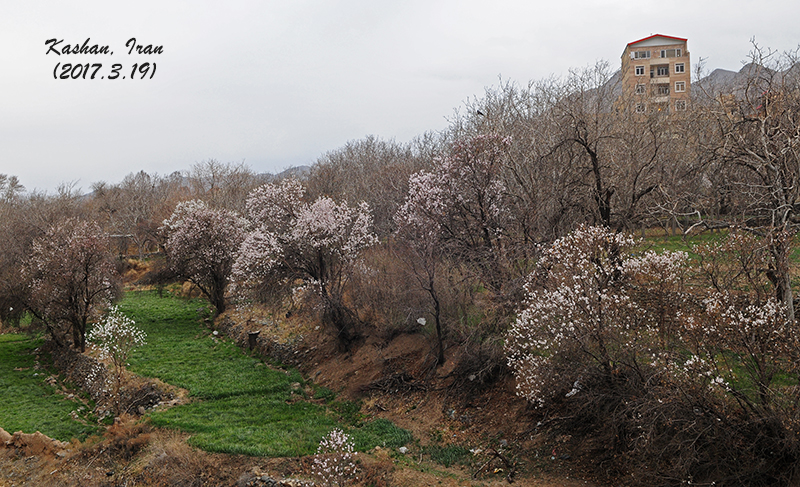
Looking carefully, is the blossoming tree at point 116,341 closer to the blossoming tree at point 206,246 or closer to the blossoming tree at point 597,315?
the blossoming tree at point 206,246

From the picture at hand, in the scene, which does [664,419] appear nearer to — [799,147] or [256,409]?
[799,147]

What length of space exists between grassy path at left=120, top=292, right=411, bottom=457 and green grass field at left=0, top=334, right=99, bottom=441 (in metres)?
2.82

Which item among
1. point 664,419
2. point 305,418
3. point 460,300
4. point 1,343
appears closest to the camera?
point 664,419

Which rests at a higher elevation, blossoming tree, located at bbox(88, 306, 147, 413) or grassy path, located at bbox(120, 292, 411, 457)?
blossoming tree, located at bbox(88, 306, 147, 413)

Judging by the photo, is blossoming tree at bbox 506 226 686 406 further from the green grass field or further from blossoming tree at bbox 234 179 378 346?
the green grass field

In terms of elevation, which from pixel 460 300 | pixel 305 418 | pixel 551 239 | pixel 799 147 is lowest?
pixel 305 418

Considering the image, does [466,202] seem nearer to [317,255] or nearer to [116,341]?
[317,255]

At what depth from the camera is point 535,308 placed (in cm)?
1105

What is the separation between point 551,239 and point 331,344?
A: 1069cm

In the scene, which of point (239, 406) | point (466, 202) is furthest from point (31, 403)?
point (466, 202)

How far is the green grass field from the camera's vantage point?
55.5ft

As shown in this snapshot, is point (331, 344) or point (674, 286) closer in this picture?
point (674, 286)


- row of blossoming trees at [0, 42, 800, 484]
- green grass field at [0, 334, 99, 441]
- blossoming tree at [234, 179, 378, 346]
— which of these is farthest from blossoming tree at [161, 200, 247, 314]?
green grass field at [0, 334, 99, 441]

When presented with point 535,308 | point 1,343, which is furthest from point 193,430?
point 1,343
